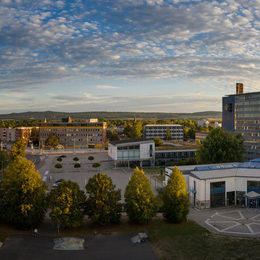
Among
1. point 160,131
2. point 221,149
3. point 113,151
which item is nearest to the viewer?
point 221,149

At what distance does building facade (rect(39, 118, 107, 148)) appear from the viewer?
12031 cm

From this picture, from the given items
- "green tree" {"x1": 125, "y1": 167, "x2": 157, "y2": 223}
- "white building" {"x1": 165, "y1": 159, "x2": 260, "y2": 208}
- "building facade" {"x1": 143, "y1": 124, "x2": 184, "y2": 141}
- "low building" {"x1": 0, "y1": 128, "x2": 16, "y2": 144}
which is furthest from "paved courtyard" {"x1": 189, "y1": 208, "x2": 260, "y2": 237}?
"low building" {"x1": 0, "y1": 128, "x2": 16, "y2": 144}

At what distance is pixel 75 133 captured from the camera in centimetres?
12056

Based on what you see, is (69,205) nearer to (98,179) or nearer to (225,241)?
(98,179)

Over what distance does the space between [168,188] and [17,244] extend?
15426mm

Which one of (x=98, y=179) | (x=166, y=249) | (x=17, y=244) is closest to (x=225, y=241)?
(x=166, y=249)

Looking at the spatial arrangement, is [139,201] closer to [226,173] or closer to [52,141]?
[226,173]

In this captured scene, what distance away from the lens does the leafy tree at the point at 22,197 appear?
91.3 ft

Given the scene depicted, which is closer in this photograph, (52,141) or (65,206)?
(65,206)

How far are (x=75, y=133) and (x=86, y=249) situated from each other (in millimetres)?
98635

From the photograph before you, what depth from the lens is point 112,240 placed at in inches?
1026

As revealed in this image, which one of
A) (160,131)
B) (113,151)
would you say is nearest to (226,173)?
(113,151)

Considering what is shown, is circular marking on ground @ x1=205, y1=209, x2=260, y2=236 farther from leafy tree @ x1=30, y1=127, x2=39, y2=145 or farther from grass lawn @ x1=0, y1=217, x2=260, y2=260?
leafy tree @ x1=30, y1=127, x2=39, y2=145

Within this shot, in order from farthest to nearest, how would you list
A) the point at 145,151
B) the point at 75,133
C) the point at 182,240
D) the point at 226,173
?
the point at 75,133 < the point at 145,151 < the point at 226,173 < the point at 182,240
